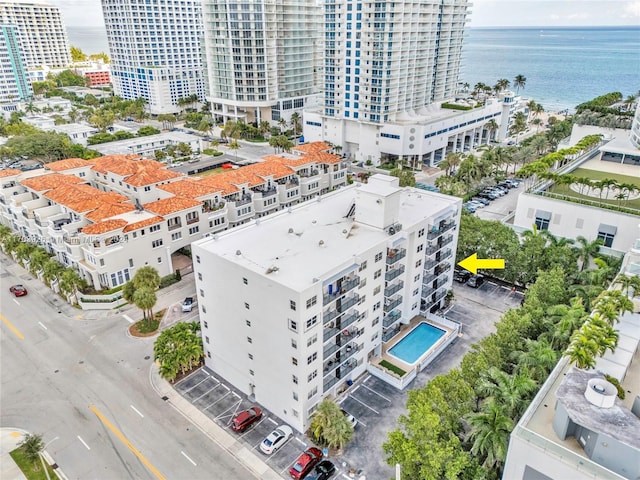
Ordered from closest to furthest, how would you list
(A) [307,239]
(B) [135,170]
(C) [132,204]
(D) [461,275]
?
(A) [307,239] < (D) [461,275] < (C) [132,204] < (B) [135,170]

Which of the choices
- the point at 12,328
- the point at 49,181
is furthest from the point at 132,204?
the point at 12,328

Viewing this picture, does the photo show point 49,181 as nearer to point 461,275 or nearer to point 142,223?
point 142,223

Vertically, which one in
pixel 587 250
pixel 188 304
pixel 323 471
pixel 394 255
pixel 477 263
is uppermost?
pixel 394 255

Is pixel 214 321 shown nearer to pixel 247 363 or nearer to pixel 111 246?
pixel 247 363

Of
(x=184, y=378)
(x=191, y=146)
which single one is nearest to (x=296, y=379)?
(x=184, y=378)

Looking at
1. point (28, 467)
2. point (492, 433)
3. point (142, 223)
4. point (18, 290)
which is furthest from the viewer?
point (18, 290)

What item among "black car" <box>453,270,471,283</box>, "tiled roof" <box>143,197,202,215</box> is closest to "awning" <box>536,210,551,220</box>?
"black car" <box>453,270,471,283</box>

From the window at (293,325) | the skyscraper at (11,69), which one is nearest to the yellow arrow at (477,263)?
the window at (293,325)

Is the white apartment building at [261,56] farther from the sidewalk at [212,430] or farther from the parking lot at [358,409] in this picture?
the sidewalk at [212,430]
